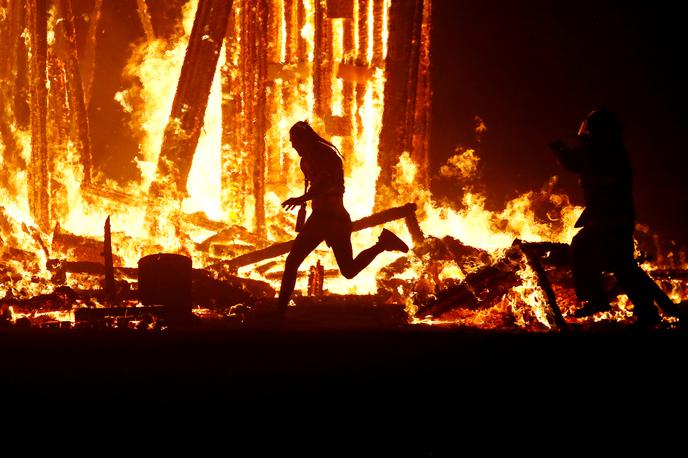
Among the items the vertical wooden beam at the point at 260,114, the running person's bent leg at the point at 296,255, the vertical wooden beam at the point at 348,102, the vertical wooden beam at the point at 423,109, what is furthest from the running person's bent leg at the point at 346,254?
the vertical wooden beam at the point at 348,102

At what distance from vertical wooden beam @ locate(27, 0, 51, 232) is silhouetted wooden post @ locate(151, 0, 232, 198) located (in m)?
2.18

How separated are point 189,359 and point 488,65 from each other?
26.6 ft

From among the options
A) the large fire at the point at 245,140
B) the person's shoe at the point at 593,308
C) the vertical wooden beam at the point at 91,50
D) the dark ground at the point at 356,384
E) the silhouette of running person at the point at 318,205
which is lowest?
the dark ground at the point at 356,384

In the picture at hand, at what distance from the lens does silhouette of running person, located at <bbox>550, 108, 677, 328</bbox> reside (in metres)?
5.25

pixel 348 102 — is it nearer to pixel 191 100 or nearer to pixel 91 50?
pixel 191 100

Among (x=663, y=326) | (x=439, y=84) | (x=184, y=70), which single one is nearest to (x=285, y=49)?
(x=184, y=70)

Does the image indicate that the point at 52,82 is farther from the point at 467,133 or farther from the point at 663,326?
the point at 663,326

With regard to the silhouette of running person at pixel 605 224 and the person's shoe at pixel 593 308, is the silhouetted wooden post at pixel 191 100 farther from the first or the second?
the person's shoe at pixel 593 308

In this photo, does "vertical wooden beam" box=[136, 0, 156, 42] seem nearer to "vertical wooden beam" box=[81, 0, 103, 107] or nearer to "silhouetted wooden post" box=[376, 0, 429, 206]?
"vertical wooden beam" box=[81, 0, 103, 107]

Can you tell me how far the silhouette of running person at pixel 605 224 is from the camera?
17.2 ft

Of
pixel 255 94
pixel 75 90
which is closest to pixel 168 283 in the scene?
pixel 255 94

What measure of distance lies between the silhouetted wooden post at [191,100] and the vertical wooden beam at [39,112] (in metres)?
2.18

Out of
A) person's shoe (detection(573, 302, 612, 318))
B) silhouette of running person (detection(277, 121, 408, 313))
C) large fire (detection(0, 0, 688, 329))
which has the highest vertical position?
large fire (detection(0, 0, 688, 329))

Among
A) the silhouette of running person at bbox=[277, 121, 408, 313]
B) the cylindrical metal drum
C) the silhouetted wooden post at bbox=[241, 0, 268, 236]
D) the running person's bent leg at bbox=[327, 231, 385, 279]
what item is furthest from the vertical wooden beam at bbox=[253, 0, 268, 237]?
the silhouette of running person at bbox=[277, 121, 408, 313]
